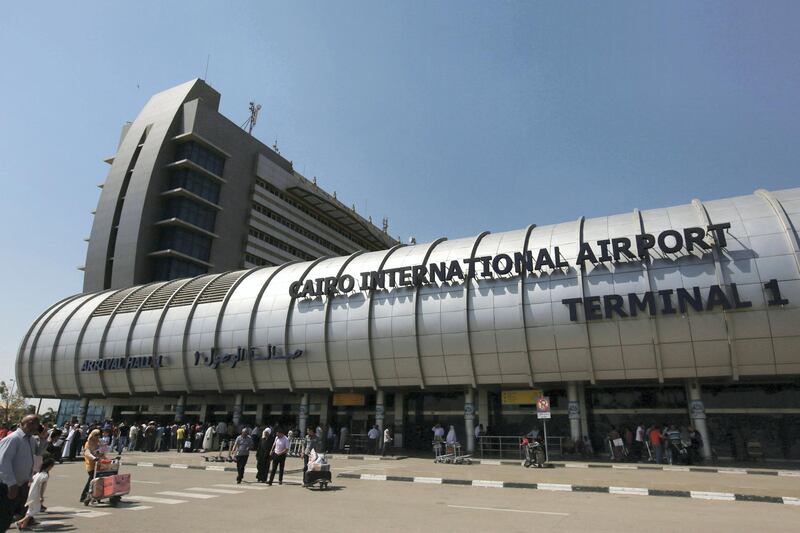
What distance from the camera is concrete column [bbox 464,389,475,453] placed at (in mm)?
29953

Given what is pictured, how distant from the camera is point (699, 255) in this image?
25.4 meters

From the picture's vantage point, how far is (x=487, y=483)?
60.0ft

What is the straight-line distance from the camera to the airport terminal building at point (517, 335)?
24734 millimetres

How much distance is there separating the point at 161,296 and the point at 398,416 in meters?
24.8

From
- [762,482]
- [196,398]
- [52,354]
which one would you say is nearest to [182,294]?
[196,398]

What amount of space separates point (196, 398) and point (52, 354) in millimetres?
16278

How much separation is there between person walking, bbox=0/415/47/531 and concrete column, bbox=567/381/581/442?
25.9 metres

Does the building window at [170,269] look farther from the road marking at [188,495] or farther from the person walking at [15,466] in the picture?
the person walking at [15,466]

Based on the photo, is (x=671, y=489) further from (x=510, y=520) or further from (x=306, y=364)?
(x=306, y=364)

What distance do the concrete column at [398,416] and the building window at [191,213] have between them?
48.3 m

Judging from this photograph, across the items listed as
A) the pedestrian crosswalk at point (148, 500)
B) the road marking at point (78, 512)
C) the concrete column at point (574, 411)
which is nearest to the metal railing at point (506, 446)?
the concrete column at point (574, 411)

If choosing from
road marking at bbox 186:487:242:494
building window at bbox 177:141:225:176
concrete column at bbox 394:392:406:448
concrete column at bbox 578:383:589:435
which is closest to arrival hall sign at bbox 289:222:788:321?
concrete column at bbox 578:383:589:435

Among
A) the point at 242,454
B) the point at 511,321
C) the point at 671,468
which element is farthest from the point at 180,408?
the point at 671,468

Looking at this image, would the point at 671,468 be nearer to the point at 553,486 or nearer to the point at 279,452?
the point at 553,486
